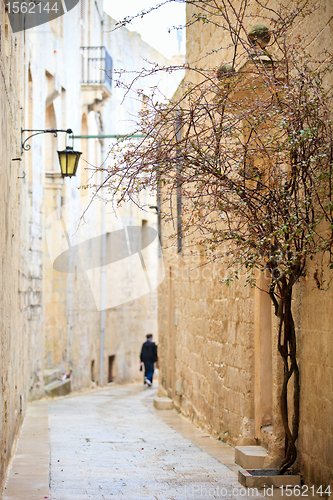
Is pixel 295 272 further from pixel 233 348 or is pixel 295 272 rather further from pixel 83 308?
pixel 83 308

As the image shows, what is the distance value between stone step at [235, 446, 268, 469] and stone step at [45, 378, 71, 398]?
25.2 feet

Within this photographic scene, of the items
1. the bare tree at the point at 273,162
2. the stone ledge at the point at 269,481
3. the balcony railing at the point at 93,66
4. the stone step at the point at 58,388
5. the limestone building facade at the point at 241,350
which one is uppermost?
the balcony railing at the point at 93,66

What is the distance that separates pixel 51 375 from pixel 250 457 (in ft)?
28.4

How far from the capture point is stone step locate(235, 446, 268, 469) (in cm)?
531

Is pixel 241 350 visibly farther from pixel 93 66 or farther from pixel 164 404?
pixel 93 66

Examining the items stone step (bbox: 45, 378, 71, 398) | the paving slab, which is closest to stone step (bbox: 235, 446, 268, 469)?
→ the paving slab

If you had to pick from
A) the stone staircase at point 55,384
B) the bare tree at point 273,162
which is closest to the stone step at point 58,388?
the stone staircase at point 55,384

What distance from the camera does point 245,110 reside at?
15.3 feet

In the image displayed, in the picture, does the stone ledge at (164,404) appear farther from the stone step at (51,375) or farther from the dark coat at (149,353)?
the dark coat at (149,353)

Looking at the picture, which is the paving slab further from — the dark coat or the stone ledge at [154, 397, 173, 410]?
the dark coat

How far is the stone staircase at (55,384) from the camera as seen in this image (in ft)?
42.0

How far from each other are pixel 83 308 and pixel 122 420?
24.3ft

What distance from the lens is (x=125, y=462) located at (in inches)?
229

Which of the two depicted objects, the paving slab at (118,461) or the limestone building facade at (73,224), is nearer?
the paving slab at (118,461)
